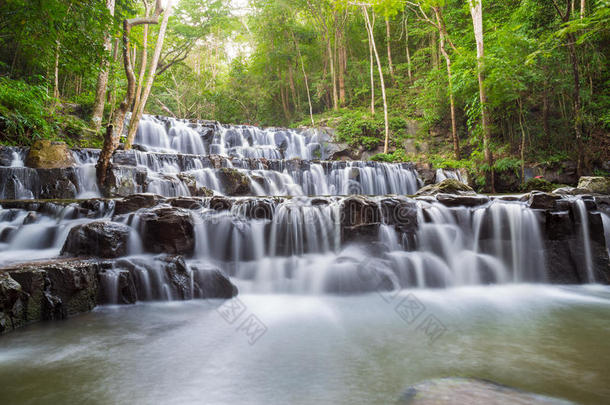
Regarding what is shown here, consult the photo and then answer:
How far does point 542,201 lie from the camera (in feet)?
19.5

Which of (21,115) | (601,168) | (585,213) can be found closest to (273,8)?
(21,115)

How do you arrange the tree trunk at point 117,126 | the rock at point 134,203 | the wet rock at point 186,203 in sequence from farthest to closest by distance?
1. the tree trunk at point 117,126
2. the wet rock at point 186,203
3. the rock at point 134,203

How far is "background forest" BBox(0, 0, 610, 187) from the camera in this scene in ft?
26.8

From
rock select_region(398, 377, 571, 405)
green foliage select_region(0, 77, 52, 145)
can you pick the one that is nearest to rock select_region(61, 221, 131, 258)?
rock select_region(398, 377, 571, 405)

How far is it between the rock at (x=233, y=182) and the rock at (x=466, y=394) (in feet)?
25.7

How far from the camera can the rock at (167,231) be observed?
4961 mm

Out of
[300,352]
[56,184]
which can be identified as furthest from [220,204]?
[56,184]

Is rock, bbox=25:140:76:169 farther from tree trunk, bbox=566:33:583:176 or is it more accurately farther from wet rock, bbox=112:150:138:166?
tree trunk, bbox=566:33:583:176

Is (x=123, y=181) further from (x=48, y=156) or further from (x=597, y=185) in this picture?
(x=597, y=185)

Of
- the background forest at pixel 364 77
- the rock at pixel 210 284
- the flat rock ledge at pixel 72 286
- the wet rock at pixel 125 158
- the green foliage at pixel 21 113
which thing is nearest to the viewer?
the flat rock ledge at pixel 72 286

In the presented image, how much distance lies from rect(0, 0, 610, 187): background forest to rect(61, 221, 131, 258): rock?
4.27 m

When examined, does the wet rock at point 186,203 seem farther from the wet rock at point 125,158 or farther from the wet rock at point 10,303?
the wet rock at point 125,158

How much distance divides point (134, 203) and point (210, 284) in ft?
8.10

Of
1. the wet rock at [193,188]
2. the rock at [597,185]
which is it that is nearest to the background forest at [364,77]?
the rock at [597,185]
